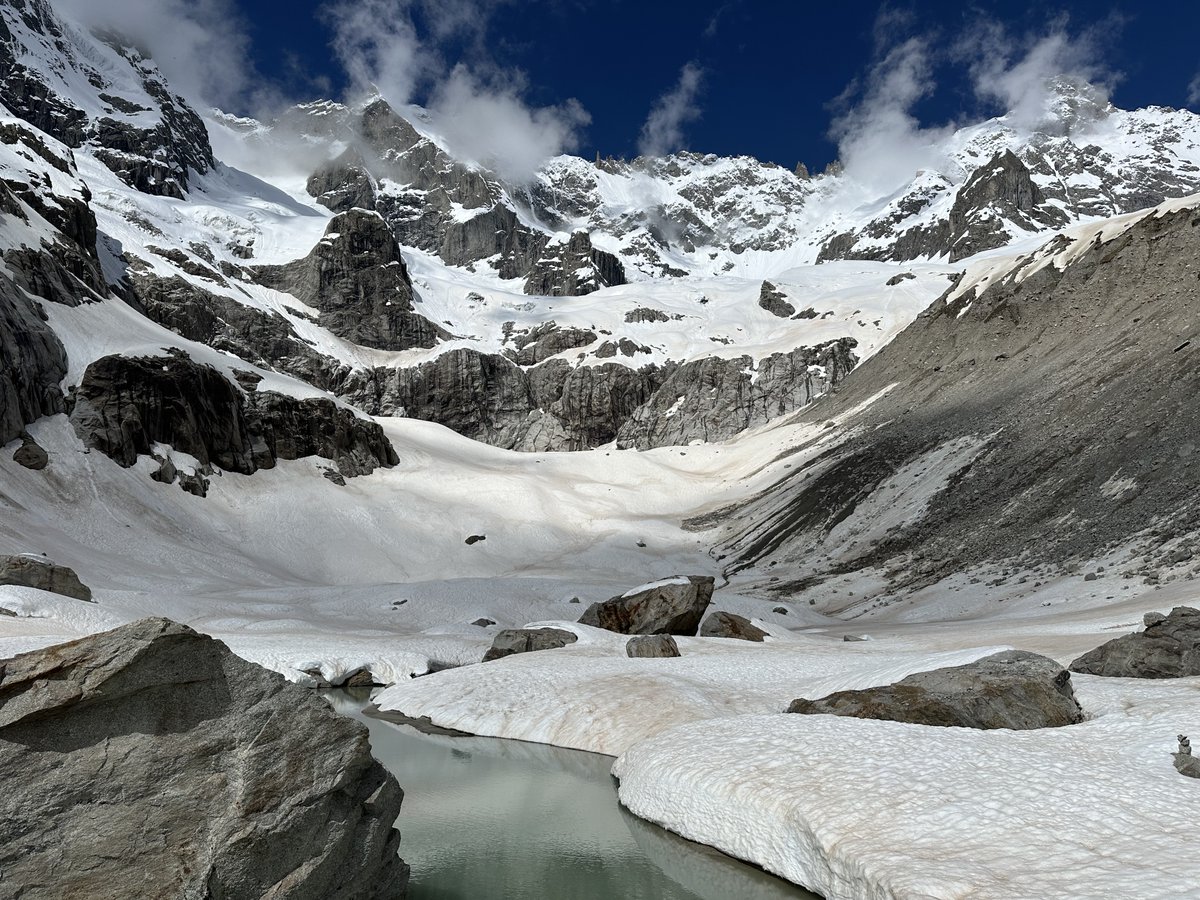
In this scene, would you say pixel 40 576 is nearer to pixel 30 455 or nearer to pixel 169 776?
pixel 30 455

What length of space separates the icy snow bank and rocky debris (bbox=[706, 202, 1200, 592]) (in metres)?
28.9

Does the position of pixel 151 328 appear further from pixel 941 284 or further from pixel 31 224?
pixel 941 284

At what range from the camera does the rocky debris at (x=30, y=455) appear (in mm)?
66188

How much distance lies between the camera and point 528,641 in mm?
32375

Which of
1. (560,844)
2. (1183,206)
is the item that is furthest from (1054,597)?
(1183,206)

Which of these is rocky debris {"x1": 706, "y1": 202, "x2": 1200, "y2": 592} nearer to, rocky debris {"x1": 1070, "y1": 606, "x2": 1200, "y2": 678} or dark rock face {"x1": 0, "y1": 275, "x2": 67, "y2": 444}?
rocky debris {"x1": 1070, "y1": 606, "x2": 1200, "y2": 678}

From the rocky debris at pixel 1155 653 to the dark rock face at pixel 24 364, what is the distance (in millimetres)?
77413

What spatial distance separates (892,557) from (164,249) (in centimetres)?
16993

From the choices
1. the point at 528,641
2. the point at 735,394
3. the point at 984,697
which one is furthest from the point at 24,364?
the point at 735,394

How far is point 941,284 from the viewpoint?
192m

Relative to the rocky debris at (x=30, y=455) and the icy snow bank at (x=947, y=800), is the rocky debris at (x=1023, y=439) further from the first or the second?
the rocky debris at (x=30, y=455)

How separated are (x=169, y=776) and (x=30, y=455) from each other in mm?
73232

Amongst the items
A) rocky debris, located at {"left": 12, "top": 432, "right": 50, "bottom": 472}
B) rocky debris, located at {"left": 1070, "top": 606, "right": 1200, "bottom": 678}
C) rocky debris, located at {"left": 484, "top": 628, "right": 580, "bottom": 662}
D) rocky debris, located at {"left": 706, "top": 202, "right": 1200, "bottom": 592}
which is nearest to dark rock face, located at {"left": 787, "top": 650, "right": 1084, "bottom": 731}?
rocky debris, located at {"left": 1070, "top": 606, "right": 1200, "bottom": 678}

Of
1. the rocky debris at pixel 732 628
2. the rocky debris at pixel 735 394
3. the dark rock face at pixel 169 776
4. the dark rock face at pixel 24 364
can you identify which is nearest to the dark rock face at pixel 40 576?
the rocky debris at pixel 732 628
